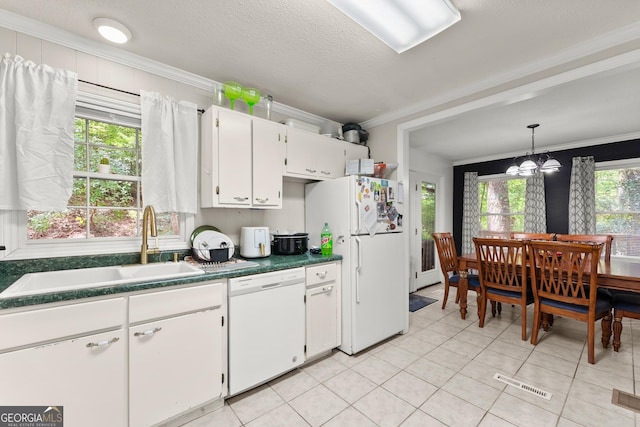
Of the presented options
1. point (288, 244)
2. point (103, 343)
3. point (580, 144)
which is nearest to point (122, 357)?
point (103, 343)

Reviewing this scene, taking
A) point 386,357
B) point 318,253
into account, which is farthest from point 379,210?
point 386,357

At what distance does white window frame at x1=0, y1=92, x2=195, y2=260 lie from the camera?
1.61 m

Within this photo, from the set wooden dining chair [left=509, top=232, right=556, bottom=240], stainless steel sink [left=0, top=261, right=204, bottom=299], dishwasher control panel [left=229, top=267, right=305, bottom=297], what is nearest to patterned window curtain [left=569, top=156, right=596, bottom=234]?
wooden dining chair [left=509, top=232, right=556, bottom=240]

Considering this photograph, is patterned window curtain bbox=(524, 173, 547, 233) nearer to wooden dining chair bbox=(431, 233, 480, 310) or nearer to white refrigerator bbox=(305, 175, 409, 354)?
wooden dining chair bbox=(431, 233, 480, 310)

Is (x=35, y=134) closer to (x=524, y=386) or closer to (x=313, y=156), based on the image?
(x=313, y=156)

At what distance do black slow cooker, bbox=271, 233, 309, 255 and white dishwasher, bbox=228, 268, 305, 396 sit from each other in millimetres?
349

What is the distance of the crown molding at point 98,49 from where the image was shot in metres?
1.60

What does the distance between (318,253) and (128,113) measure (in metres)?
1.85

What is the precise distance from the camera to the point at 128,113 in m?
1.95

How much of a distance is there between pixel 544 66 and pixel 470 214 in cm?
356

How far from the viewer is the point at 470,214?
5.18 meters

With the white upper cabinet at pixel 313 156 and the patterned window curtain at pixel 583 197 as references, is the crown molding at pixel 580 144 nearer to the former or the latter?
the patterned window curtain at pixel 583 197

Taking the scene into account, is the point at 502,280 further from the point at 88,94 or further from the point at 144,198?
the point at 88,94

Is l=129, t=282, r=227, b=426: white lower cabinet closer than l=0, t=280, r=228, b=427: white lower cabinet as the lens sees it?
No
